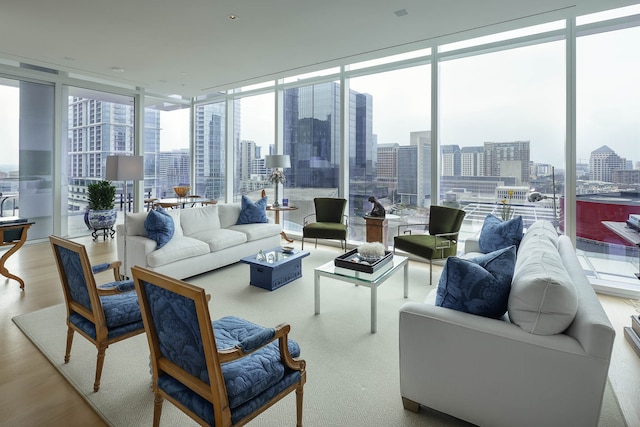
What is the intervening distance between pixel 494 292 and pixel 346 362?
121 cm

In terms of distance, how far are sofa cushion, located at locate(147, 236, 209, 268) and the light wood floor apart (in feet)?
3.23

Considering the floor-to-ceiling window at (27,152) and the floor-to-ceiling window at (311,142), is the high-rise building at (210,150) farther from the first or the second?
the floor-to-ceiling window at (27,152)

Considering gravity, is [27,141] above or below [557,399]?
above

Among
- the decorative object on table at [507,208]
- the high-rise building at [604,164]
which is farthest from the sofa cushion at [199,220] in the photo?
the high-rise building at [604,164]

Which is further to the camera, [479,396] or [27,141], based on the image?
[27,141]

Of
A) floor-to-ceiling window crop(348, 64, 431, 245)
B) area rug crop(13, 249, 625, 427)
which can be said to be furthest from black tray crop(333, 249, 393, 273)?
floor-to-ceiling window crop(348, 64, 431, 245)

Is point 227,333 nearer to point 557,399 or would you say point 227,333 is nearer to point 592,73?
point 557,399

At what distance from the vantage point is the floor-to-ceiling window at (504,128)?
4.41 meters

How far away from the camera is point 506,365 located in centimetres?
167

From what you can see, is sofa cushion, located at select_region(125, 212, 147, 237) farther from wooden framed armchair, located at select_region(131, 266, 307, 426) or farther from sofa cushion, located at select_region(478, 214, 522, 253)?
sofa cushion, located at select_region(478, 214, 522, 253)

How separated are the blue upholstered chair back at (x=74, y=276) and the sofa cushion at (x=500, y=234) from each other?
3.50m

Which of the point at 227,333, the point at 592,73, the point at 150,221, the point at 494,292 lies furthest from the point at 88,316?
the point at 592,73

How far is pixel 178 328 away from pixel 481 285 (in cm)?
147

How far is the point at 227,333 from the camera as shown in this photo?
6.38ft
